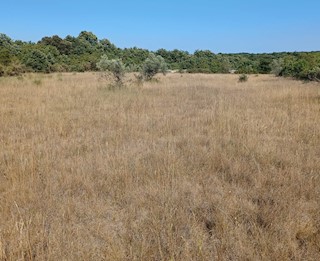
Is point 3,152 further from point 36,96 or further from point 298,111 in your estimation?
point 298,111

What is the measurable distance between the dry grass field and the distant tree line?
24.3 feet

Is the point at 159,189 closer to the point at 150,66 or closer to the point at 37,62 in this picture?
the point at 150,66

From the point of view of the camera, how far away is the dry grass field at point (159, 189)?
8.41ft

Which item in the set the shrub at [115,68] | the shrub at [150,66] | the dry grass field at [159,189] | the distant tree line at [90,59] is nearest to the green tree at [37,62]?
the distant tree line at [90,59]

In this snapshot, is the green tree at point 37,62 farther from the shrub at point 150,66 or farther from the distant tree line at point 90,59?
the shrub at point 150,66

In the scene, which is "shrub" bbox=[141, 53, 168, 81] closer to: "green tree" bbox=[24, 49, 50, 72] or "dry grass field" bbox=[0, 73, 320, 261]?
"dry grass field" bbox=[0, 73, 320, 261]

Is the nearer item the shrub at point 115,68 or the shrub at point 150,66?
the shrub at point 115,68

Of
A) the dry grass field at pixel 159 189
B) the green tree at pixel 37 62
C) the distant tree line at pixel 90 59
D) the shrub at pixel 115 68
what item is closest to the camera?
the dry grass field at pixel 159 189

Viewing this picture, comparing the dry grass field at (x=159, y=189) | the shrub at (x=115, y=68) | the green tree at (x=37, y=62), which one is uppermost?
the green tree at (x=37, y=62)

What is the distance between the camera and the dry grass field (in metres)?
2.56

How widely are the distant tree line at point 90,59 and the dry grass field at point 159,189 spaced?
24.3 feet

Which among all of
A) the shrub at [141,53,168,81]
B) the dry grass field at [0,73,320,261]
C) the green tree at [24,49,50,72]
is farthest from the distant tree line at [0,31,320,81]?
A: the dry grass field at [0,73,320,261]

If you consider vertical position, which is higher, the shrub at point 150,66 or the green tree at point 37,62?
the green tree at point 37,62

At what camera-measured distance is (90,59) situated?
37938 millimetres
